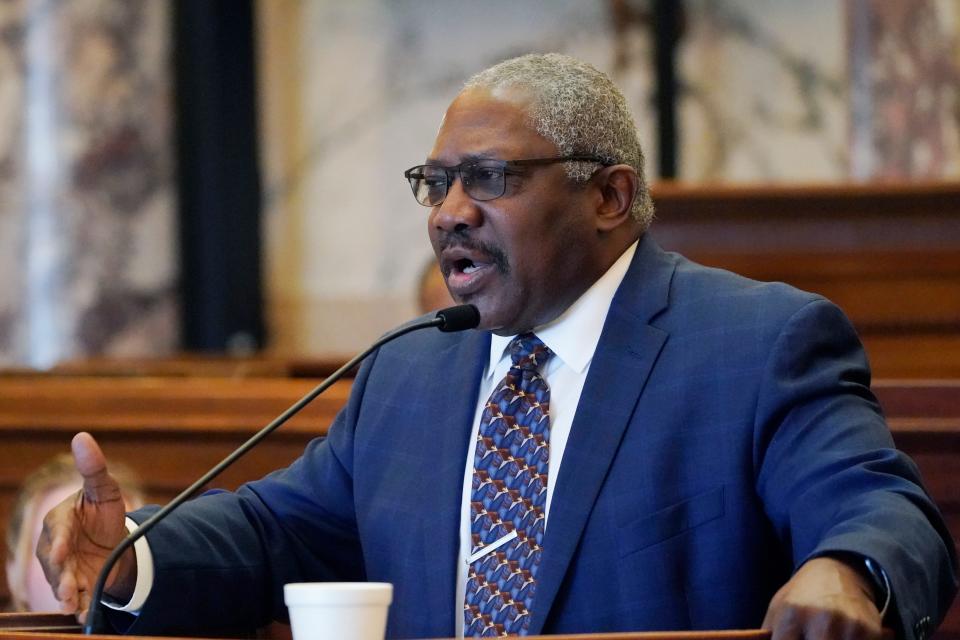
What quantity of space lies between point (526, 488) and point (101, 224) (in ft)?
13.9

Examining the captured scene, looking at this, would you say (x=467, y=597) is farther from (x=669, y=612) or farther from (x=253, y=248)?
(x=253, y=248)

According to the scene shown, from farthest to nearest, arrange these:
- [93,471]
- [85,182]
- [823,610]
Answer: [85,182], [93,471], [823,610]

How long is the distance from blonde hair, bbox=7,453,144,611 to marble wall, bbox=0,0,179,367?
2920 millimetres

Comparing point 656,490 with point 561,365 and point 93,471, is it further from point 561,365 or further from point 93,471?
point 93,471

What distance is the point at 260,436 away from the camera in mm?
1788

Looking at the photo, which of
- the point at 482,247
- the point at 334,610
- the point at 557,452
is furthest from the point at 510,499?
the point at 334,610

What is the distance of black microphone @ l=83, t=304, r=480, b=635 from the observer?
1.73 meters

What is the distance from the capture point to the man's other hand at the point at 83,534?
1.87 meters

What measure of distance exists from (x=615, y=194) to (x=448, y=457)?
0.46 m

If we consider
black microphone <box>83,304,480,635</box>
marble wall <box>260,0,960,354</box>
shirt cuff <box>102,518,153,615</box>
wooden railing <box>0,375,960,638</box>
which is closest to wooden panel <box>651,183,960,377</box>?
wooden railing <box>0,375,960,638</box>

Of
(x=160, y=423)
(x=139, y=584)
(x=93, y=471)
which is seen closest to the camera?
(x=93, y=471)

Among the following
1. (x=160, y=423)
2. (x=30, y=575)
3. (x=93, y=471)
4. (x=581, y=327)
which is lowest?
(x=30, y=575)

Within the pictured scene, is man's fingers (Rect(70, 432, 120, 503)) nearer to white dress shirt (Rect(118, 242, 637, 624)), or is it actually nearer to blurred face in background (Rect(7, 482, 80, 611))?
white dress shirt (Rect(118, 242, 637, 624))

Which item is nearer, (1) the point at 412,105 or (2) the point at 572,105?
(2) the point at 572,105
